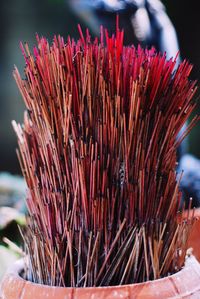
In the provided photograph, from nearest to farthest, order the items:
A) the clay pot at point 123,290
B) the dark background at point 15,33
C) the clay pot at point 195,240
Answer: the clay pot at point 123,290
the clay pot at point 195,240
the dark background at point 15,33

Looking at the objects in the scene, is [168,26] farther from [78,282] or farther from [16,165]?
[78,282]

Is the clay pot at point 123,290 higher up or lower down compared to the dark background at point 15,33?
lower down

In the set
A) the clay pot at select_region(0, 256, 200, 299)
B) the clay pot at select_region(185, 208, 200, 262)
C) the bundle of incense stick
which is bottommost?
the clay pot at select_region(185, 208, 200, 262)

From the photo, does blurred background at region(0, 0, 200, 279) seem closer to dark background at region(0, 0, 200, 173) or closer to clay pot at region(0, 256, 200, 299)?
dark background at region(0, 0, 200, 173)

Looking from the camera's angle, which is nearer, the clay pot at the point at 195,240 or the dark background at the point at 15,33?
the clay pot at the point at 195,240

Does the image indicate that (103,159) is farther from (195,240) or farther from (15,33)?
Answer: (15,33)

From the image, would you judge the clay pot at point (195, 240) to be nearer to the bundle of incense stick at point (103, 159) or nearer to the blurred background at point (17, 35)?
the blurred background at point (17, 35)

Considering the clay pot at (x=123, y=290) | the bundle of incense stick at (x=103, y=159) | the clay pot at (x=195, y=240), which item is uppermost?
the bundle of incense stick at (x=103, y=159)

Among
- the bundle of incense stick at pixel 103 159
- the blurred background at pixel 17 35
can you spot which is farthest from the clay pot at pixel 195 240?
the bundle of incense stick at pixel 103 159

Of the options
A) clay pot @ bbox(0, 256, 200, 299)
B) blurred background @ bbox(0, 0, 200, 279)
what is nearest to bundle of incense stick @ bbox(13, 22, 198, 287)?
clay pot @ bbox(0, 256, 200, 299)
